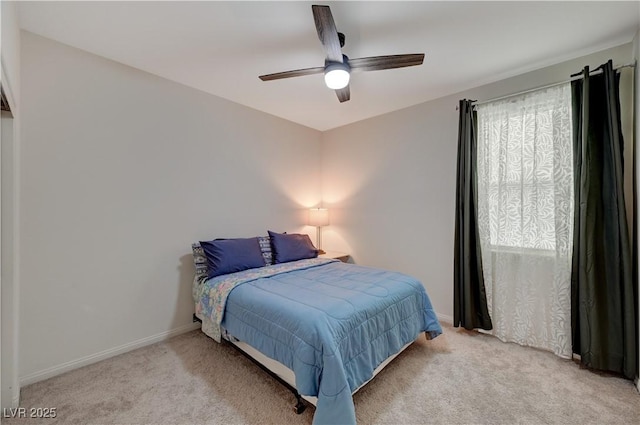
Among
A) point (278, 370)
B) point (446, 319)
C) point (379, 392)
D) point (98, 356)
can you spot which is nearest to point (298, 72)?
point (278, 370)

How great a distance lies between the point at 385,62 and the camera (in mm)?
1826

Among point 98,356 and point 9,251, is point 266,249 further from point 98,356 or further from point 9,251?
point 9,251

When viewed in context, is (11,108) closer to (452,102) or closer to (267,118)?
(267,118)

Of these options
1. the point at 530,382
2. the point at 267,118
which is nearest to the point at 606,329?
the point at 530,382

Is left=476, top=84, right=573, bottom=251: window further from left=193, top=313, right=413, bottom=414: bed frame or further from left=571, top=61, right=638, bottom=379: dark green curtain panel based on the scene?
left=193, top=313, right=413, bottom=414: bed frame

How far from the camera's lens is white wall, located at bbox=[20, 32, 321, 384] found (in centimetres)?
200

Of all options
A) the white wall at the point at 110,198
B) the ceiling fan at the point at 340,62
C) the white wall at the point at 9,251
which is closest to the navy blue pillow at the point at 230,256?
the white wall at the point at 110,198

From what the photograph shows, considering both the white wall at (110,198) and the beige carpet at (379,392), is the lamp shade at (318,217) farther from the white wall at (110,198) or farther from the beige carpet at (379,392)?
the beige carpet at (379,392)

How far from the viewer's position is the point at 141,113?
2510 mm

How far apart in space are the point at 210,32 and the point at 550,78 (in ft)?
9.55

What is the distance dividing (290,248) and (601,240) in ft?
9.10

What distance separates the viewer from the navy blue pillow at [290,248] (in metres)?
3.10

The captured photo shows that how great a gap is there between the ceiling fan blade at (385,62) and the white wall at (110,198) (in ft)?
6.11

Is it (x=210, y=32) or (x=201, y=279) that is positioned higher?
(x=210, y=32)
